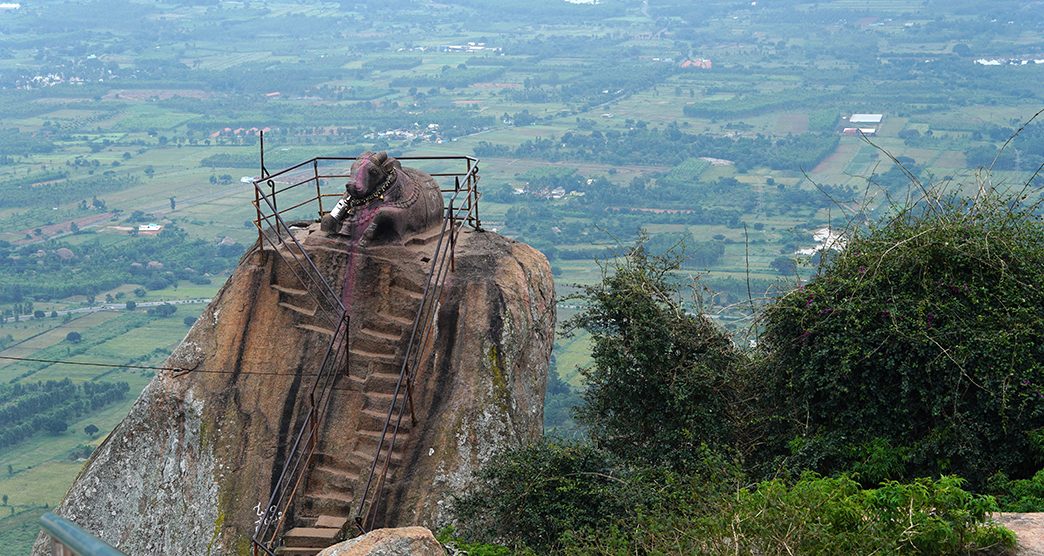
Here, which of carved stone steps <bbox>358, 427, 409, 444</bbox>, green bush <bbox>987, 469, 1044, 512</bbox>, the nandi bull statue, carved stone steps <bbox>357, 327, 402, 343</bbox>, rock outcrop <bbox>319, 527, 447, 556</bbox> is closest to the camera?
rock outcrop <bbox>319, 527, 447, 556</bbox>

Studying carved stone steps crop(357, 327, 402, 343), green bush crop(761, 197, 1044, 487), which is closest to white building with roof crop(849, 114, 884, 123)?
green bush crop(761, 197, 1044, 487)

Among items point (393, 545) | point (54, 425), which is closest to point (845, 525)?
point (393, 545)

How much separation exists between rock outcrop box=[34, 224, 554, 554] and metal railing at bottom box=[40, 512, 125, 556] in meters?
12.3

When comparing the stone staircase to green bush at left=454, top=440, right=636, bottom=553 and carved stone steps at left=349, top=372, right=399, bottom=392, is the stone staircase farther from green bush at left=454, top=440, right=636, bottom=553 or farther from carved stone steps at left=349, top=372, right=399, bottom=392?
green bush at left=454, top=440, right=636, bottom=553

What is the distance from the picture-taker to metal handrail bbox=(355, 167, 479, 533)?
690 inches

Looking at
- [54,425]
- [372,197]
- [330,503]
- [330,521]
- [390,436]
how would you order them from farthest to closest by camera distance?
[54,425]
[372,197]
[390,436]
[330,503]
[330,521]

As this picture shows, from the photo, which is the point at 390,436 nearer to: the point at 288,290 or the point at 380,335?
the point at 380,335

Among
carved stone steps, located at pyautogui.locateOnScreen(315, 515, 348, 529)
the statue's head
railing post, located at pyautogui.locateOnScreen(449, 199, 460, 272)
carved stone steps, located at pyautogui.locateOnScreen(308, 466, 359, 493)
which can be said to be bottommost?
carved stone steps, located at pyautogui.locateOnScreen(315, 515, 348, 529)

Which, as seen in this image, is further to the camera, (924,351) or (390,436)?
(390,436)

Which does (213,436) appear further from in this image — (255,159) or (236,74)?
(236,74)

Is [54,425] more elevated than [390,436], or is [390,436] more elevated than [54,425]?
[390,436]

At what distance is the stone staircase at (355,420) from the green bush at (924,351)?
5.84 meters

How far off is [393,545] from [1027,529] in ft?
22.0

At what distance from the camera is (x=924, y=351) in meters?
17.4
